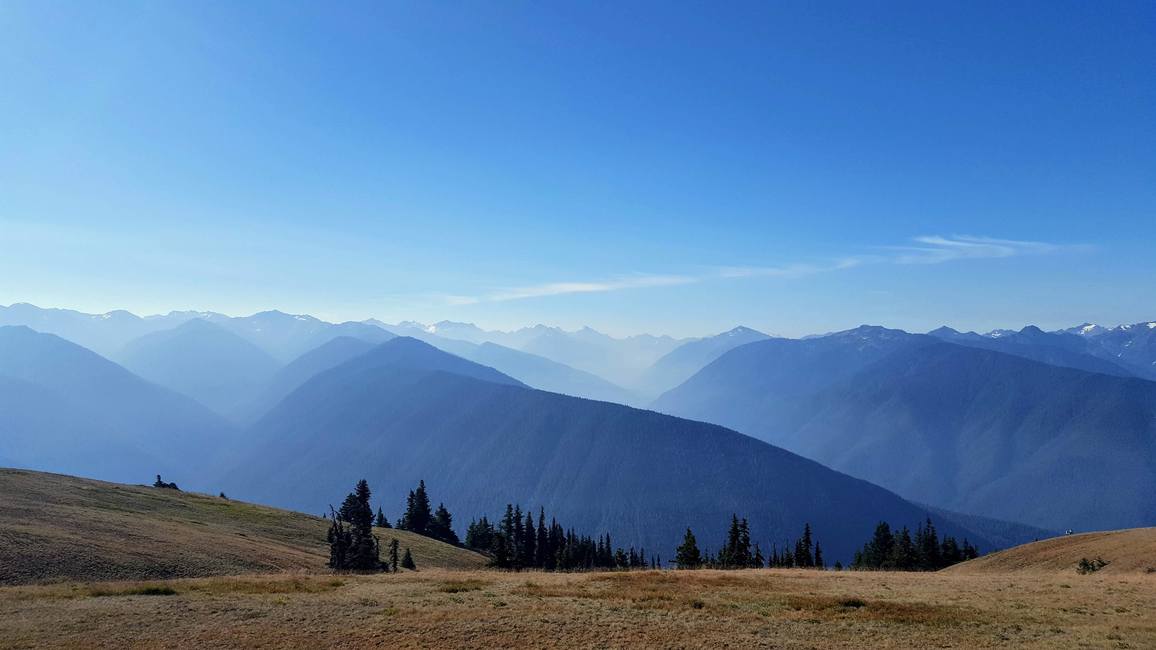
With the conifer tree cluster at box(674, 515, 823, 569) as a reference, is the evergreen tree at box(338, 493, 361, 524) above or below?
above

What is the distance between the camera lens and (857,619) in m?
29.0

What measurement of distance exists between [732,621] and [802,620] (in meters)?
3.31

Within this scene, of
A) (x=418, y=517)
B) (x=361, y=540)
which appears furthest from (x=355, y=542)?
(x=418, y=517)

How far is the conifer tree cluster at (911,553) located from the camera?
109312 millimetres

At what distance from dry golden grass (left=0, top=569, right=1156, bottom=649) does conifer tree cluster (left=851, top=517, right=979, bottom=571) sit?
74531 millimetres

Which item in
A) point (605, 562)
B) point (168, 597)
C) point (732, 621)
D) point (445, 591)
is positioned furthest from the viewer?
point (605, 562)

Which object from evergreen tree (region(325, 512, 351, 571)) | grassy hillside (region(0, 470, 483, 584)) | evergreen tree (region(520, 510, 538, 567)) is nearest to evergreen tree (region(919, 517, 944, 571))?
evergreen tree (region(520, 510, 538, 567))

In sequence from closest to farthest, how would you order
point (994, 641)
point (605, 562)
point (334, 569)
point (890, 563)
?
1. point (994, 641)
2. point (334, 569)
3. point (890, 563)
4. point (605, 562)

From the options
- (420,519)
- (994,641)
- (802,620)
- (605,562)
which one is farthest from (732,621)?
(420,519)

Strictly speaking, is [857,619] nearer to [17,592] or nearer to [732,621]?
[732,621]

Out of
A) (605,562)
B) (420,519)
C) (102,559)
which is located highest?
(102,559)

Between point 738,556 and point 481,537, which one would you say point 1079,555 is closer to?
point 738,556

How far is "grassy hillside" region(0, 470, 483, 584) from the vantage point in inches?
1713

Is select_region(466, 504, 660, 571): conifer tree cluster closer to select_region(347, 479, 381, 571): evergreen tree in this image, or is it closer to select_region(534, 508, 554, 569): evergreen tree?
select_region(534, 508, 554, 569): evergreen tree
